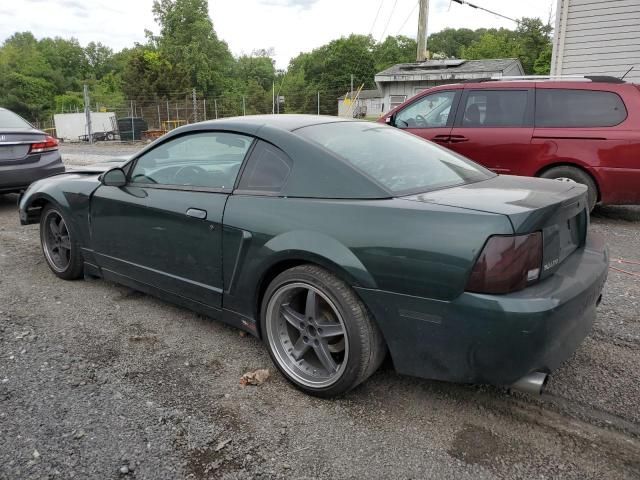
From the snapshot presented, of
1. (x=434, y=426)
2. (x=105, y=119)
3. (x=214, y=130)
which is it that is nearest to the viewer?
(x=434, y=426)

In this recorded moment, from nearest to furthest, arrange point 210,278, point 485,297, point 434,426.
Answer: point 485,297 → point 434,426 → point 210,278

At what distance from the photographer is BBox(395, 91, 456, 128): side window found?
22.6 feet

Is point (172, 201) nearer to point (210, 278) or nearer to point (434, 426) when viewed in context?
point (210, 278)

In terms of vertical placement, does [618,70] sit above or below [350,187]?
above

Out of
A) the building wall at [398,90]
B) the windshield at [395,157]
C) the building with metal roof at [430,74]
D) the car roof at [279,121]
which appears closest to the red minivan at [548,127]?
the windshield at [395,157]

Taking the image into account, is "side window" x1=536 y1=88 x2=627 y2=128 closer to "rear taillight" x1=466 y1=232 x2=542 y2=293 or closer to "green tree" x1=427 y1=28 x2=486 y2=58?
"rear taillight" x1=466 y1=232 x2=542 y2=293

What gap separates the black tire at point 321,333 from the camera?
2.42 m

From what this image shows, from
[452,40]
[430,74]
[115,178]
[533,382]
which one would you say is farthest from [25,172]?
[452,40]

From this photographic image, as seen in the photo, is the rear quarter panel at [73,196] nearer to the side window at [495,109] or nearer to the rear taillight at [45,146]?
the rear taillight at [45,146]

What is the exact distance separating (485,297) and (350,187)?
2.78 feet

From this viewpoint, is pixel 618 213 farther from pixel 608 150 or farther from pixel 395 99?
pixel 395 99

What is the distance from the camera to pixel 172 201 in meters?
3.24

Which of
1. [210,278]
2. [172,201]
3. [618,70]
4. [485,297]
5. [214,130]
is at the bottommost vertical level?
[210,278]

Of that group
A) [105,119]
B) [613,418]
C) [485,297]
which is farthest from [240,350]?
[105,119]
